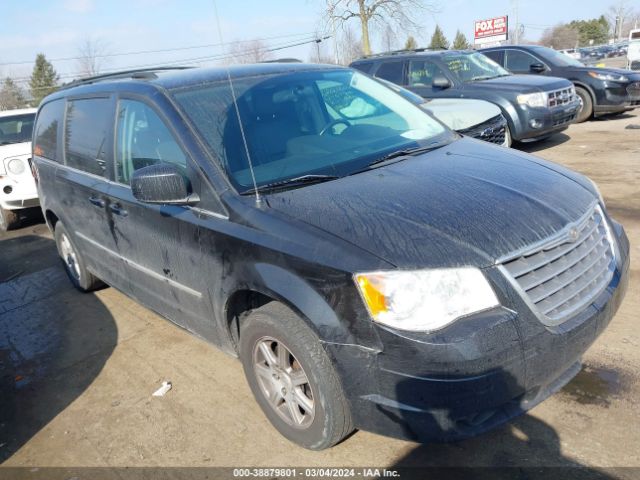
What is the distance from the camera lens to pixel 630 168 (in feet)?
24.4

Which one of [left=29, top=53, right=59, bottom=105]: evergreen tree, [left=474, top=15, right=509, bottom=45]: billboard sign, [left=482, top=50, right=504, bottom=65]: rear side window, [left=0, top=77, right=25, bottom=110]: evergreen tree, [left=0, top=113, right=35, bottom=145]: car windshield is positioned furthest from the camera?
[left=29, top=53, right=59, bottom=105]: evergreen tree

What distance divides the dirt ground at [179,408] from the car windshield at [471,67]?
5246 mm

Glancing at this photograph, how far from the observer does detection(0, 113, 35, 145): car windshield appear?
8.53m

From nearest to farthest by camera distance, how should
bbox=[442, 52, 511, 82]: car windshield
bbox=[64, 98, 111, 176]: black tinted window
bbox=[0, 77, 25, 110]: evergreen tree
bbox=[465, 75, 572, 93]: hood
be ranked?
1. bbox=[64, 98, 111, 176]: black tinted window
2. bbox=[465, 75, 572, 93]: hood
3. bbox=[442, 52, 511, 82]: car windshield
4. bbox=[0, 77, 25, 110]: evergreen tree

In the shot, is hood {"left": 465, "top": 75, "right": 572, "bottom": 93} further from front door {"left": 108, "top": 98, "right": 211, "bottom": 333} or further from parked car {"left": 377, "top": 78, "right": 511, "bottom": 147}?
front door {"left": 108, "top": 98, "right": 211, "bottom": 333}

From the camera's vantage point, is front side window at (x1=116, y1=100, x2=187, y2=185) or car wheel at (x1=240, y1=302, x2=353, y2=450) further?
front side window at (x1=116, y1=100, x2=187, y2=185)

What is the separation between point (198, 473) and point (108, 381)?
1.31 m

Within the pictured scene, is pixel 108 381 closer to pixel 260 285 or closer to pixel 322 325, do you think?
pixel 260 285

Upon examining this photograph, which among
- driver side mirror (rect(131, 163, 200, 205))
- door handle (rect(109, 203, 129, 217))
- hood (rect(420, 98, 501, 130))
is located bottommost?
hood (rect(420, 98, 501, 130))

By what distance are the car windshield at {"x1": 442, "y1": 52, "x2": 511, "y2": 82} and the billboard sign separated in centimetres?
3932

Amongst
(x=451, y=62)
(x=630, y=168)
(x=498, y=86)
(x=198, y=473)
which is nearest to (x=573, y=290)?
(x=198, y=473)

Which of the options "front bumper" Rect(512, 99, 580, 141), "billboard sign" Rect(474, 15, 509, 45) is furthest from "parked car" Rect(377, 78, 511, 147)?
"billboard sign" Rect(474, 15, 509, 45)

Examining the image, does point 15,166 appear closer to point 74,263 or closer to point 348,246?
point 74,263

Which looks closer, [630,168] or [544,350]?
[544,350]
